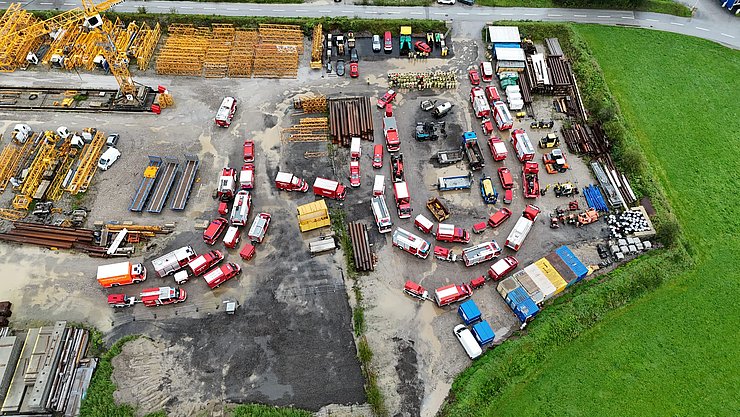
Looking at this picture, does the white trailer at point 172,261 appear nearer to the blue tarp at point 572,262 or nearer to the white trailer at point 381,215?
the white trailer at point 381,215

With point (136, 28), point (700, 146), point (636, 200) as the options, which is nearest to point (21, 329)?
point (136, 28)

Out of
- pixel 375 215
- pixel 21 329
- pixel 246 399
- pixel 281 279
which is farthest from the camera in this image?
pixel 375 215

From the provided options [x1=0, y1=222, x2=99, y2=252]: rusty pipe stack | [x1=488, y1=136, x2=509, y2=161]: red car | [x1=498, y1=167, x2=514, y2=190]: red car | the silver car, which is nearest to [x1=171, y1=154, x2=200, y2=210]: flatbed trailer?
[x1=0, y1=222, x2=99, y2=252]: rusty pipe stack

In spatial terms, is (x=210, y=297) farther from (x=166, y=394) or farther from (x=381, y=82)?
(x=381, y=82)

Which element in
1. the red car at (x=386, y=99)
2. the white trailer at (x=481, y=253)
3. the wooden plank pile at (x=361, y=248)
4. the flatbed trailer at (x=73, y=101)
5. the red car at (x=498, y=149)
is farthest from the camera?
the red car at (x=386, y=99)

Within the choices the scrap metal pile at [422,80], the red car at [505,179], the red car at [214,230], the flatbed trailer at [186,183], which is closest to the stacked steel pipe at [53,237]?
the flatbed trailer at [186,183]

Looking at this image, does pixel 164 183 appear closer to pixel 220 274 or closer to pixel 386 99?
pixel 220 274
